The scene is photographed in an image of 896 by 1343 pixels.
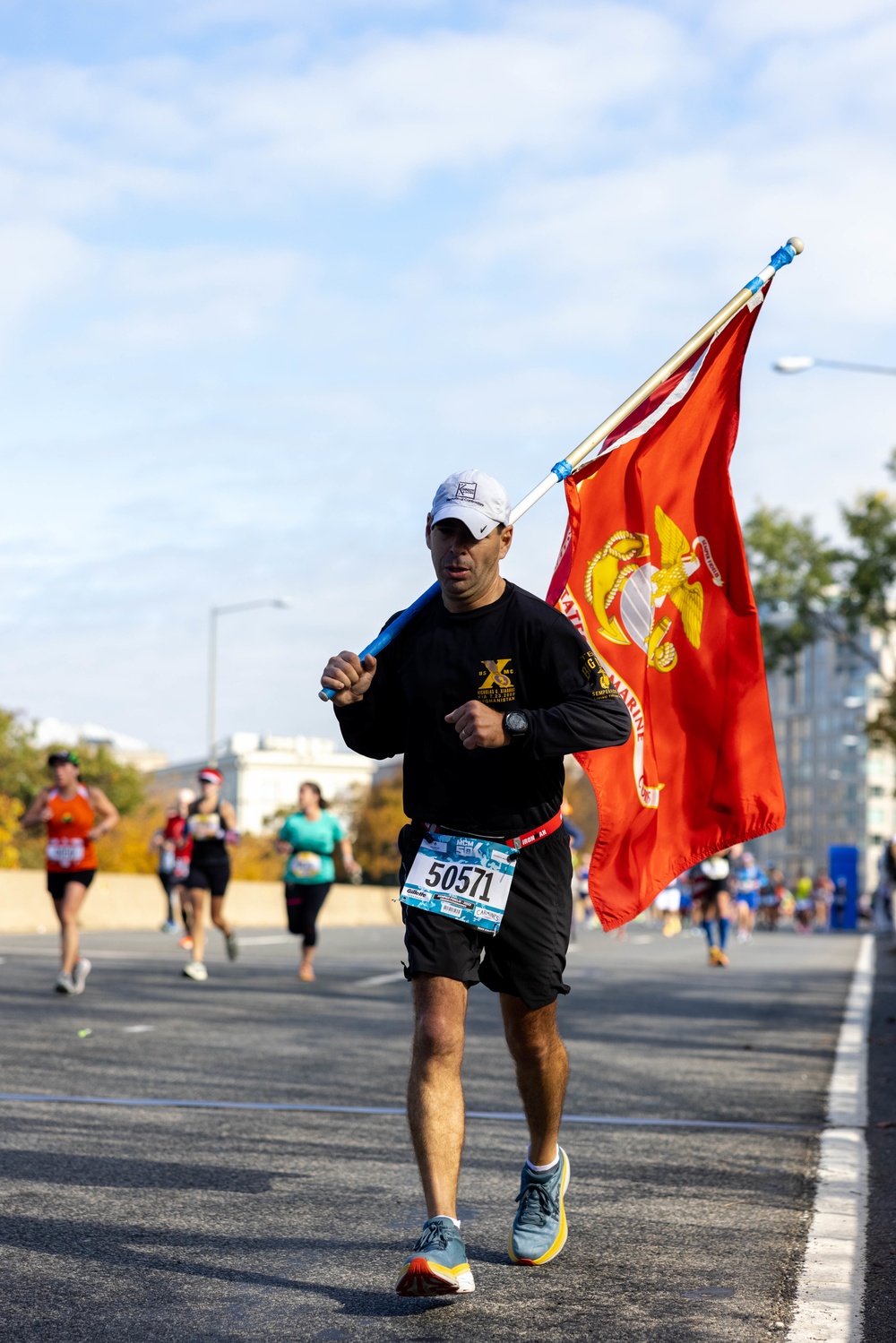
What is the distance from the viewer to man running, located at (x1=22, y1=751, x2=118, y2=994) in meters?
13.4

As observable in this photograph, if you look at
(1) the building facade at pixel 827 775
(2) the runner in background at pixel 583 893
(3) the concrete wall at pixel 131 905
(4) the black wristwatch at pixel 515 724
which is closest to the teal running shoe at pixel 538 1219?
(4) the black wristwatch at pixel 515 724

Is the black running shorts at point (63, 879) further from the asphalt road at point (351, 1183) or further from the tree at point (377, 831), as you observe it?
the tree at point (377, 831)

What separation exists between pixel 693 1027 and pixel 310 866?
5.14m

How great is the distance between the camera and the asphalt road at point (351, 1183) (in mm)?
4266

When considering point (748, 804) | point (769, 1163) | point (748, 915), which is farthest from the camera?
point (748, 915)

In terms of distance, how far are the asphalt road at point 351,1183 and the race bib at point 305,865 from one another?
398 centimetres

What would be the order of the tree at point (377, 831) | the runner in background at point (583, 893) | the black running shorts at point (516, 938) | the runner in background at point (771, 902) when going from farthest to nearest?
the tree at point (377, 831) → the runner in background at point (771, 902) → the runner in background at point (583, 893) → the black running shorts at point (516, 938)

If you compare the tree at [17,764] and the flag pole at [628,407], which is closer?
the flag pole at [628,407]

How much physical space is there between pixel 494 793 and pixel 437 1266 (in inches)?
47.5

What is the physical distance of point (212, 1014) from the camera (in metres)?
12.6

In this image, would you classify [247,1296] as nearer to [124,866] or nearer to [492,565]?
[492,565]

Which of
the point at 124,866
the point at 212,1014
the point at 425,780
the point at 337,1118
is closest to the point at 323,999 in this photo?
the point at 212,1014

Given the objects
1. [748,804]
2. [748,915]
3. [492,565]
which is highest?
[492,565]

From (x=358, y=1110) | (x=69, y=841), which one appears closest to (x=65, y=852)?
(x=69, y=841)
